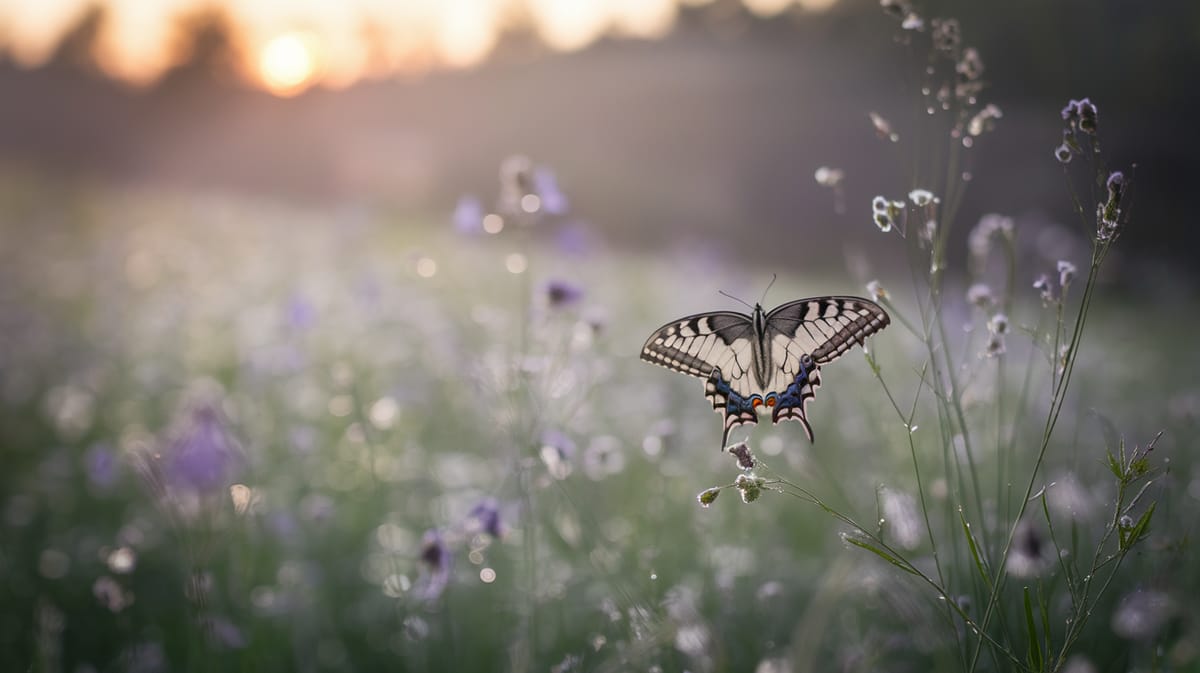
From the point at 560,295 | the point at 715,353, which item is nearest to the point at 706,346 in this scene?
the point at 715,353

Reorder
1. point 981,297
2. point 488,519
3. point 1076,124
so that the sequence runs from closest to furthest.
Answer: point 1076,124 → point 981,297 → point 488,519

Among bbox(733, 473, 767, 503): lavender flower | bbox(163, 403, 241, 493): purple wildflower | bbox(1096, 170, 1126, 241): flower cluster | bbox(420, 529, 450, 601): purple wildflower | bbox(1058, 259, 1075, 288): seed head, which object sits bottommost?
bbox(420, 529, 450, 601): purple wildflower

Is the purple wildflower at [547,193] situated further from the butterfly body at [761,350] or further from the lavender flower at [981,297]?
the lavender flower at [981,297]

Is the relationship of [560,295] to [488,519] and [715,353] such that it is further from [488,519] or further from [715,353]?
[488,519]

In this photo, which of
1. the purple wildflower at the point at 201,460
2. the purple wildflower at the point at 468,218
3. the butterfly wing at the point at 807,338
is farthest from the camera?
the purple wildflower at the point at 468,218

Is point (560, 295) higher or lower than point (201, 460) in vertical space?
higher

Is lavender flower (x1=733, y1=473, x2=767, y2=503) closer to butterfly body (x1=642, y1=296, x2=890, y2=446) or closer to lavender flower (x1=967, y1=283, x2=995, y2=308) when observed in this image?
butterfly body (x1=642, y1=296, x2=890, y2=446)

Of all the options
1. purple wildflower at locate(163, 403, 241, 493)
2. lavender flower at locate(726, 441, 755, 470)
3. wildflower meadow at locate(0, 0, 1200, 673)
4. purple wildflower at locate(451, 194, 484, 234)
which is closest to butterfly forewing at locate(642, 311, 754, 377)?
wildflower meadow at locate(0, 0, 1200, 673)

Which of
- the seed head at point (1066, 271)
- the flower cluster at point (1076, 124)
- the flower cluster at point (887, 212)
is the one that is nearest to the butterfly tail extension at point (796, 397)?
the flower cluster at point (887, 212)
